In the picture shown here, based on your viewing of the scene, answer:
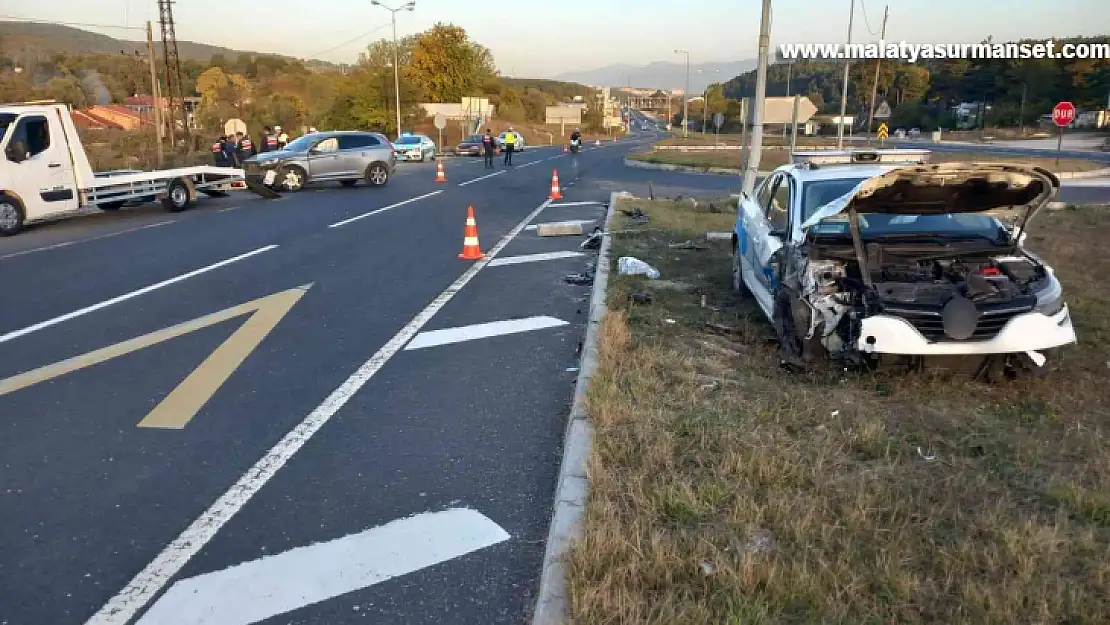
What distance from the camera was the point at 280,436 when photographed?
5.05m

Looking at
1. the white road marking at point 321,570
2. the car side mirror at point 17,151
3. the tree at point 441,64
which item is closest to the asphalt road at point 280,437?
the white road marking at point 321,570

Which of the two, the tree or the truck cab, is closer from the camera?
the truck cab

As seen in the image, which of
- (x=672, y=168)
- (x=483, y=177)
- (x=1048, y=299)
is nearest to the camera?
(x=1048, y=299)

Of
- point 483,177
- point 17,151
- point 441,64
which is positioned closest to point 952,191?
point 17,151

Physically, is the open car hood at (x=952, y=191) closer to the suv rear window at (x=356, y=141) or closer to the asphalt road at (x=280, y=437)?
the asphalt road at (x=280, y=437)

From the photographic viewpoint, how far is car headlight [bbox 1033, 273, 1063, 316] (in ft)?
18.2

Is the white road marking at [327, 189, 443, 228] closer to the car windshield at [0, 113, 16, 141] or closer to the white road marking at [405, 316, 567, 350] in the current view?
the car windshield at [0, 113, 16, 141]

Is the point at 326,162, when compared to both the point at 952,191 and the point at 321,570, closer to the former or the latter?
the point at 952,191

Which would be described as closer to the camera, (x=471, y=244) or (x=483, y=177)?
(x=471, y=244)

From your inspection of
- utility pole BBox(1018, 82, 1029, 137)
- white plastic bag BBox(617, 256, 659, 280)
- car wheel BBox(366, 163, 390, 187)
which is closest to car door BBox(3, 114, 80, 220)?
car wheel BBox(366, 163, 390, 187)

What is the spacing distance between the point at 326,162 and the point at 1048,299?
21176mm

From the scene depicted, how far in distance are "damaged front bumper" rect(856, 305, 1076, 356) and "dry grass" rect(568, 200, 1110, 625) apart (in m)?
0.33

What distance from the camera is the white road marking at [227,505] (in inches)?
131

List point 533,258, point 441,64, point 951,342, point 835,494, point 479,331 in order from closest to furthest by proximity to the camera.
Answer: point 835,494 → point 951,342 → point 479,331 → point 533,258 → point 441,64
